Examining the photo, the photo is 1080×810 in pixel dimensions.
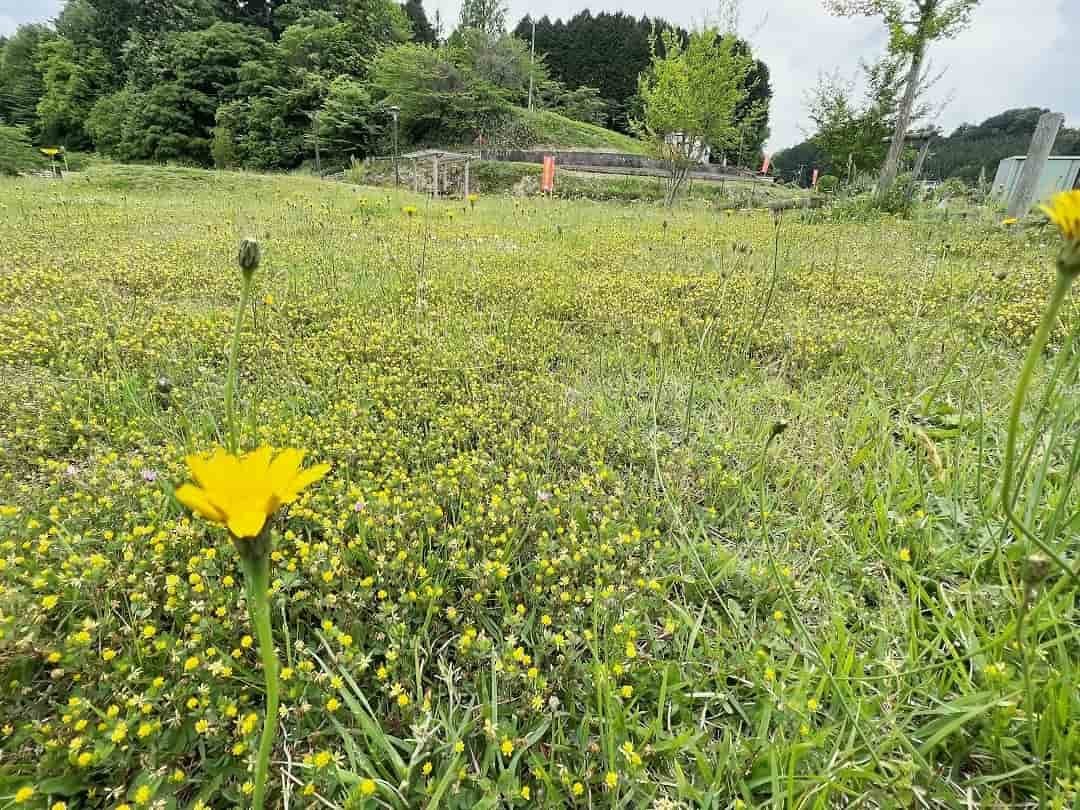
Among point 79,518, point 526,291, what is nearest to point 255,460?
point 79,518

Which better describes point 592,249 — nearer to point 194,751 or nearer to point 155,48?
point 194,751

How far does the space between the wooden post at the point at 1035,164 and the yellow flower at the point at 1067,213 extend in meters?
8.78

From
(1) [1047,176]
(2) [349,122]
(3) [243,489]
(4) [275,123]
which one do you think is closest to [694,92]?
(1) [1047,176]

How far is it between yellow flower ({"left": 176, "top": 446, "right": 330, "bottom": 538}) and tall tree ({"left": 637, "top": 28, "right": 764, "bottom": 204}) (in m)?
14.0

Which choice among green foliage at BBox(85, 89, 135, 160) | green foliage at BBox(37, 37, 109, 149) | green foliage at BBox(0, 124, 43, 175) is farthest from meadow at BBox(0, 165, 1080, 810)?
green foliage at BBox(37, 37, 109, 149)

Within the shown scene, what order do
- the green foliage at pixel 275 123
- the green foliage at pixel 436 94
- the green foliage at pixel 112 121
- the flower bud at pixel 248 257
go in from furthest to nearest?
the green foliage at pixel 112 121
the green foliage at pixel 275 123
the green foliage at pixel 436 94
the flower bud at pixel 248 257

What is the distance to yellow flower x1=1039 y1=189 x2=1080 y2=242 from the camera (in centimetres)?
72

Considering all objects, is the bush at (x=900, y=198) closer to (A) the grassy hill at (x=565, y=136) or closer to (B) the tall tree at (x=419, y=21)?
(A) the grassy hill at (x=565, y=136)

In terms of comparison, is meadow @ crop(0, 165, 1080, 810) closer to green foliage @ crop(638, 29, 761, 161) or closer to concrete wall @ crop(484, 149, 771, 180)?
green foliage @ crop(638, 29, 761, 161)

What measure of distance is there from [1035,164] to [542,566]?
A: 32.1 ft

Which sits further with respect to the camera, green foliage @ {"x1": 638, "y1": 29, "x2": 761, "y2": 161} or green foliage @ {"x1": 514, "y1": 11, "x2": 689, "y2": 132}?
green foliage @ {"x1": 514, "y1": 11, "x2": 689, "y2": 132}

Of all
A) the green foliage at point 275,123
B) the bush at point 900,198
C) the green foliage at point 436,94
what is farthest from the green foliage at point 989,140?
the green foliage at point 275,123

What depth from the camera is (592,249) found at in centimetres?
550

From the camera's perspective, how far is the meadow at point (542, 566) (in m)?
1.03
